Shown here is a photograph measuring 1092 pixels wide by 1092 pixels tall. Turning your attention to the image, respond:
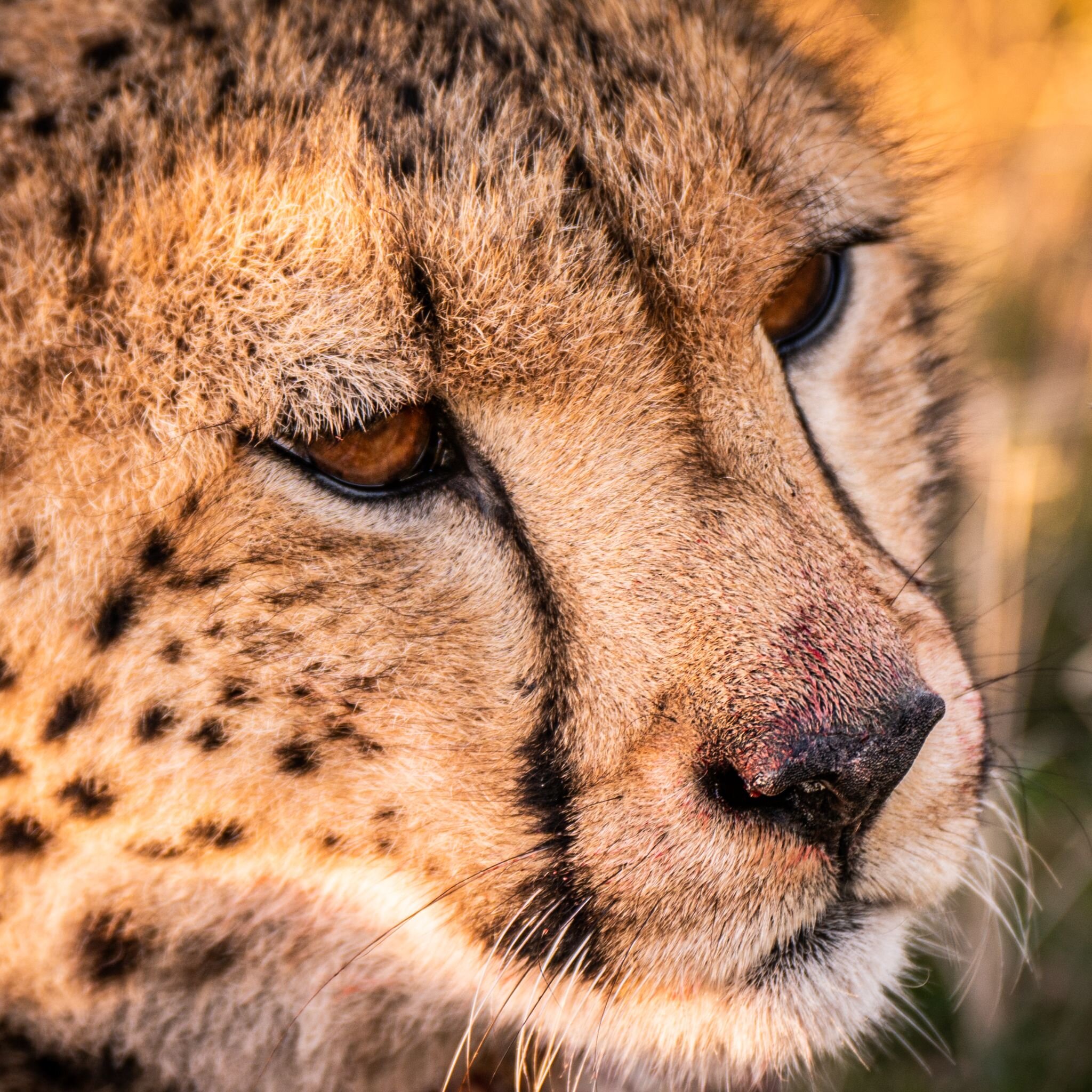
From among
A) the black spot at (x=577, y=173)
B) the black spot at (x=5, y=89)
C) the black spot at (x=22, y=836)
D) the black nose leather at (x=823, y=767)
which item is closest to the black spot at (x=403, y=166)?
the black spot at (x=577, y=173)

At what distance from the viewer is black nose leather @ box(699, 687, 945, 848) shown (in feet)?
3.65

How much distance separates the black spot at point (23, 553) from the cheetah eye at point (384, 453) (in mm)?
Answer: 250

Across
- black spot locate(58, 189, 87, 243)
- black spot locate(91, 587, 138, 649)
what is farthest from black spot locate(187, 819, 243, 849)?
black spot locate(58, 189, 87, 243)

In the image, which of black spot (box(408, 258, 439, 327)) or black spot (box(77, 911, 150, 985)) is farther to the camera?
black spot (box(77, 911, 150, 985))

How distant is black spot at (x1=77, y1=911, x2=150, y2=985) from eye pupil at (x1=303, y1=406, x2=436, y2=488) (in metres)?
0.52

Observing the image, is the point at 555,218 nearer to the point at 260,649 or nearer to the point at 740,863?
the point at 260,649

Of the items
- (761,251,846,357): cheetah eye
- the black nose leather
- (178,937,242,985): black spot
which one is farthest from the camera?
(761,251,846,357): cheetah eye

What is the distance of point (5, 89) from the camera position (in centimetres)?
127

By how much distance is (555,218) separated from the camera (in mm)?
1205

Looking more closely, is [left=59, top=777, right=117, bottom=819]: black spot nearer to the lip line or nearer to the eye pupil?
the eye pupil

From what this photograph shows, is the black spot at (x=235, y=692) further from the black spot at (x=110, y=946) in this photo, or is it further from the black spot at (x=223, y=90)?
the black spot at (x=223, y=90)

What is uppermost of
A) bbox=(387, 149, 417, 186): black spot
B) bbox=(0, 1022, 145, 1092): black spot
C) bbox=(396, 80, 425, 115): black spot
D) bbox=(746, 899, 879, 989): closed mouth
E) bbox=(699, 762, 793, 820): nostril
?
bbox=(396, 80, 425, 115): black spot

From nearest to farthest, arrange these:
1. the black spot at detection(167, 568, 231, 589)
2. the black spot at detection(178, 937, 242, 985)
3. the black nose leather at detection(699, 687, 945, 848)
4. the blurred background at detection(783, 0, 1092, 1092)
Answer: the black nose leather at detection(699, 687, 945, 848)
the black spot at detection(167, 568, 231, 589)
the black spot at detection(178, 937, 242, 985)
the blurred background at detection(783, 0, 1092, 1092)

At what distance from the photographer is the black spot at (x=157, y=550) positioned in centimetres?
121
